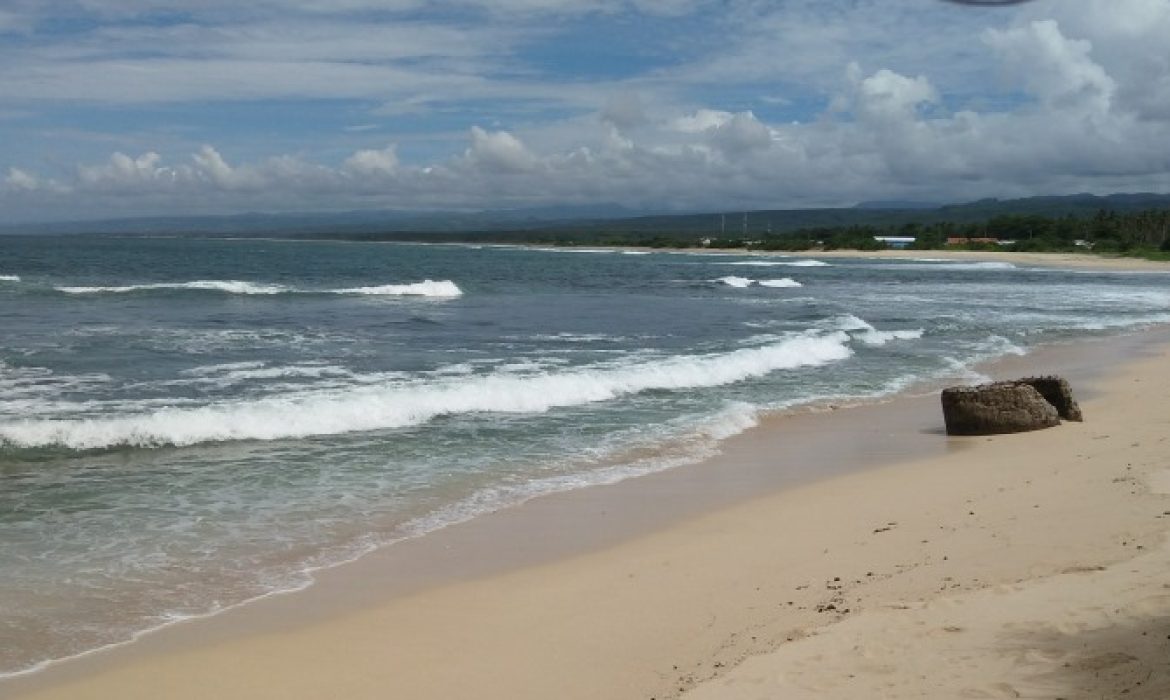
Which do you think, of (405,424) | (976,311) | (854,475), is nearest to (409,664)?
(854,475)

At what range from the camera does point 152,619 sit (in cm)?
620

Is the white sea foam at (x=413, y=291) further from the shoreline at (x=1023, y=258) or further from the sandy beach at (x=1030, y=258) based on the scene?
the sandy beach at (x=1030, y=258)

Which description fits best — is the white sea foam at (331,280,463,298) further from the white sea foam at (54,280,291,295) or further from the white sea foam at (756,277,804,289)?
the white sea foam at (756,277,804,289)

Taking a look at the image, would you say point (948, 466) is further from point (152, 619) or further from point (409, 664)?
point (152, 619)

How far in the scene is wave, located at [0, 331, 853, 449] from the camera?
1163 cm

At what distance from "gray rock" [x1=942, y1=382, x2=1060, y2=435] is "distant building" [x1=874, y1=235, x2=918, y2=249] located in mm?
118707

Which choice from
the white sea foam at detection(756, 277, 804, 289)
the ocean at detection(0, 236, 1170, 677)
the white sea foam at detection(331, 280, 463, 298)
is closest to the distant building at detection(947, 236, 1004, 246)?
the white sea foam at detection(756, 277, 804, 289)

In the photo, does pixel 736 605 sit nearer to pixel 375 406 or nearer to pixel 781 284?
pixel 375 406

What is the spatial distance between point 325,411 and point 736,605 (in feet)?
26.2

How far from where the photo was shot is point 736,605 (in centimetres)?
619

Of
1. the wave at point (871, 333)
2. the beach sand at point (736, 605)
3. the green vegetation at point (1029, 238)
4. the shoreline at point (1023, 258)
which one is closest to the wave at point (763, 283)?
the wave at point (871, 333)

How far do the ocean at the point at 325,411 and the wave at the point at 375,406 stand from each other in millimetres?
36

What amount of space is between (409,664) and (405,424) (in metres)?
7.80

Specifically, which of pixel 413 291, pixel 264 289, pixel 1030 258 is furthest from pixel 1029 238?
pixel 264 289
